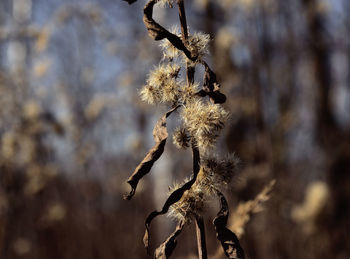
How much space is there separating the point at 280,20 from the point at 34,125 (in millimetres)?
3133

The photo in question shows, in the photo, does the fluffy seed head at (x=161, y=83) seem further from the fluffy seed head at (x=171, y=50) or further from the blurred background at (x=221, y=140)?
the blurred background at (x=221, y=140)

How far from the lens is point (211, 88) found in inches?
38.5

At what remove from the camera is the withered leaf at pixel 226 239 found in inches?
36.3

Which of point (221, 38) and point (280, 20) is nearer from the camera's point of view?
point (221, 38)

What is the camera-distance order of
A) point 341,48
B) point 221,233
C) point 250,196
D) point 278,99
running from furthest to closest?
point 341,48 → point 278,99 → point 250,196 → point 221,233

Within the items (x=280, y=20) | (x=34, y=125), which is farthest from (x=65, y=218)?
(x=280, y=20)

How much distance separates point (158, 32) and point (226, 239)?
55 cm

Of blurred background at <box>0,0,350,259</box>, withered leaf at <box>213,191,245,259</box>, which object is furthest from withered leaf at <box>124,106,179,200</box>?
blurred background at <box>0,0,350,259</box>

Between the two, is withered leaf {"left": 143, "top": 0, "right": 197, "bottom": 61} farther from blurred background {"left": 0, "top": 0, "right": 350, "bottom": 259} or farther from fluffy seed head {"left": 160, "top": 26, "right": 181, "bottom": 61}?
blurred background {"left": 0, "top": 0, "right": 350, "bottom": 259}

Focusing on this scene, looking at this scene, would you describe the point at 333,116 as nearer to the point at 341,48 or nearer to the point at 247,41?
the point at 341,48

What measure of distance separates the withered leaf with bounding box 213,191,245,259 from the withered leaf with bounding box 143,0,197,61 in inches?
16.4

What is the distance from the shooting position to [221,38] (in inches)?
157

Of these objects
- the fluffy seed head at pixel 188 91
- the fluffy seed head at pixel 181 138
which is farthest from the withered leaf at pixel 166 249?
the fluffy seed head at pixel 188 91

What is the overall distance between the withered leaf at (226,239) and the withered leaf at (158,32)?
42 cm
